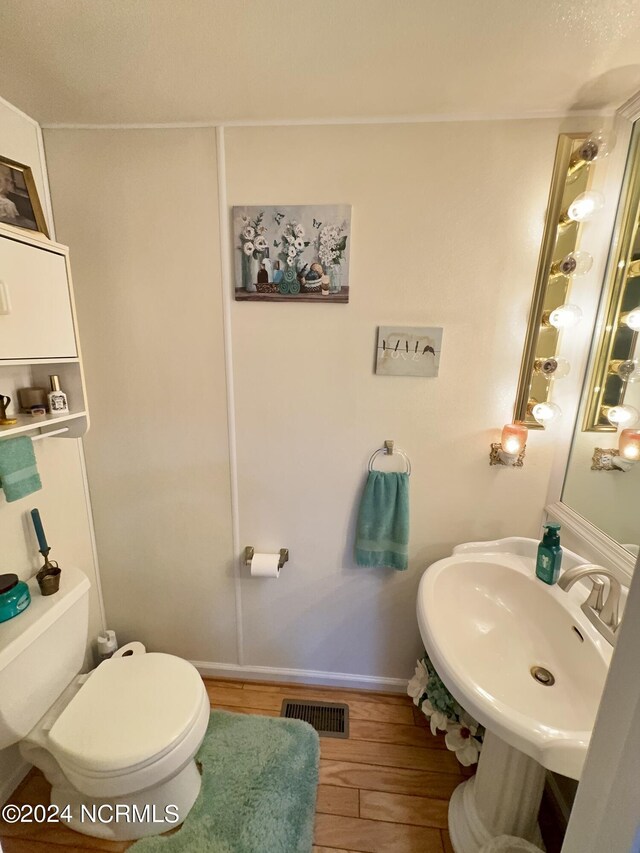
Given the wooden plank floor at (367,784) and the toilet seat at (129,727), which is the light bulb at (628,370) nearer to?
the wooden plank floor at (367,784)

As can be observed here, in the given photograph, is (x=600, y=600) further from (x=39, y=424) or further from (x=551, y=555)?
(x=39, y=424)

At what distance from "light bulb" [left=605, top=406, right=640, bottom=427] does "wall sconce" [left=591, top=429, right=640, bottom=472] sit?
3 centimetres

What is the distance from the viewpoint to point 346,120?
3.75ft

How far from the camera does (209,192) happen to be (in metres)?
1.22

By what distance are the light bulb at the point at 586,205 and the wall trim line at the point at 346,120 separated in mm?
294

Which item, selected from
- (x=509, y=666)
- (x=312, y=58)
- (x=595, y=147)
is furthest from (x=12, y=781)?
(x=595, y=147)

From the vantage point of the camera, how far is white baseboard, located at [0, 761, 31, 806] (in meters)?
1.19

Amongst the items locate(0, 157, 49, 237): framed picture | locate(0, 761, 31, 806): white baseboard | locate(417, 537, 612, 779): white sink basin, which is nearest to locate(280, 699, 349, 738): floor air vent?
locate(417, 537, 612, 779): white sink basin

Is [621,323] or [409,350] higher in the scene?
[621,323]

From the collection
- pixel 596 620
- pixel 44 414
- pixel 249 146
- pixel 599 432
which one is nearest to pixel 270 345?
pixel 249 146

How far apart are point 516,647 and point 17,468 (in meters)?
1.65

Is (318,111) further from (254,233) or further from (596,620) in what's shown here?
(596,620)

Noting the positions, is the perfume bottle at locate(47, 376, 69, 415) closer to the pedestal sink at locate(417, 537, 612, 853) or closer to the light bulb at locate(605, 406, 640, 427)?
the pedestal sink at locate(417, 537, 612, 853)

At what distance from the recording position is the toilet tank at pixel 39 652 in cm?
99
